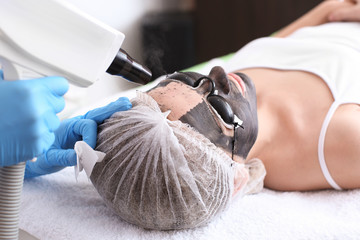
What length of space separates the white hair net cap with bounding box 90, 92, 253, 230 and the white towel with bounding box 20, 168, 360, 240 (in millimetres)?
87

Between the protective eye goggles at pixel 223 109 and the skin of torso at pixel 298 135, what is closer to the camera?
the protective eye goggles at pixel 223 109

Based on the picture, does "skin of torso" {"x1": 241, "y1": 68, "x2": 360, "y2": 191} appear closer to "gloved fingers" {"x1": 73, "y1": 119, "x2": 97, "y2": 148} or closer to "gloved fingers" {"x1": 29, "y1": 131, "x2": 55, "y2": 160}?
"gloved fingers" {"x1": 73, "y1": 119, "x2": 97, "y2": 148}

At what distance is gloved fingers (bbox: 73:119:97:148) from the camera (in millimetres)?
978

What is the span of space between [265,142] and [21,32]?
2.88 ft

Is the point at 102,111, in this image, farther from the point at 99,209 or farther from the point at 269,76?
the point at 269,76

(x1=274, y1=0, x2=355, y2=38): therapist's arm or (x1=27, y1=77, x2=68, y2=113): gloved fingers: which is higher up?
(x1=27, y1=77, x2=68, y2=113): gloved fingers

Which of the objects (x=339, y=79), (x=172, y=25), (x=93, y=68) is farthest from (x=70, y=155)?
(x=172, y=25)

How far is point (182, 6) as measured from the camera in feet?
12.0

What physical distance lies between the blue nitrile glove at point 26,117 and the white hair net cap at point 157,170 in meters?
0.22

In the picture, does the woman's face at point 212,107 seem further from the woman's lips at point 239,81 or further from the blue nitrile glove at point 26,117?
Answer: the blue nitrile glove at point 26,117

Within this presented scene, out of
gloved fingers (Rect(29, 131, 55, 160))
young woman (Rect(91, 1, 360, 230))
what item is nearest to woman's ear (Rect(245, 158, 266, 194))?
young woman (Rect(91, 1, 360, 230))

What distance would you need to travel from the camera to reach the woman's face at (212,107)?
102 cm

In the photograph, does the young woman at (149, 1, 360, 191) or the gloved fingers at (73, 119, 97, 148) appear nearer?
the gloved fingers at (73, 119, 97, 148)

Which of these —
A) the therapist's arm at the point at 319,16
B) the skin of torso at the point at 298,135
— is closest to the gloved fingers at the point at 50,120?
the skin of torso at the point at 298,135
